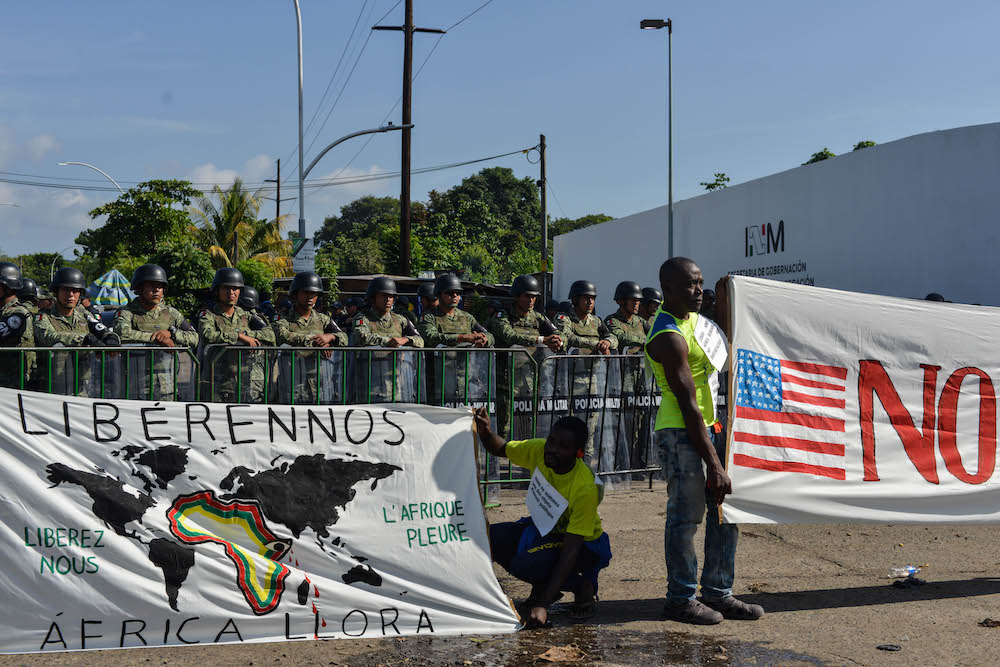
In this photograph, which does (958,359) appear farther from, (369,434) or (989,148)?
(989,148)

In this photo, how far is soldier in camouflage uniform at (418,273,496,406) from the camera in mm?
7332

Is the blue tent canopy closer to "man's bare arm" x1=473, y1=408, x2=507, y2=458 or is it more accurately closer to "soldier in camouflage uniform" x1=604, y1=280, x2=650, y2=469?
"soldier in camouflage uniform" x1=604, y1=280, x2=650, y2=469

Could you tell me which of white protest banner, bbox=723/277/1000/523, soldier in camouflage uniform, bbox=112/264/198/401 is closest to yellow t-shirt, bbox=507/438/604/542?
white protest banner, bbox=723/277/1000/523

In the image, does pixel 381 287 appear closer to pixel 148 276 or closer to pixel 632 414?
pixel 148 276

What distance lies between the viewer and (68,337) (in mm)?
8320

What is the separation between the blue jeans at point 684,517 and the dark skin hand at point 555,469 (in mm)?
472

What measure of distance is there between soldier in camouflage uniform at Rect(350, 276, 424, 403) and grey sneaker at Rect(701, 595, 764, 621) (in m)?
3.09

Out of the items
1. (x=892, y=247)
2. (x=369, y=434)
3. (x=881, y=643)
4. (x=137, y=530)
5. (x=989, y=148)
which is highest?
(x=989, y=148)

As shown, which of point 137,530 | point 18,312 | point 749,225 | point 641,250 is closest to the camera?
point 137,530

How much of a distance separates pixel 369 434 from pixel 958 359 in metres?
3.71

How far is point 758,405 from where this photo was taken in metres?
5.18

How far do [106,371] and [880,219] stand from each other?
1543 centimetres

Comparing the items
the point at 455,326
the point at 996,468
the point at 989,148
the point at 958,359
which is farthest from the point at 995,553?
the point at 989,148

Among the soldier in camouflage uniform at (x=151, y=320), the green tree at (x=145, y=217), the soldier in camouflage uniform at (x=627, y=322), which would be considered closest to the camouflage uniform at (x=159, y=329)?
Result: the soldier in camouflage uniform at (x=151, y=320)
